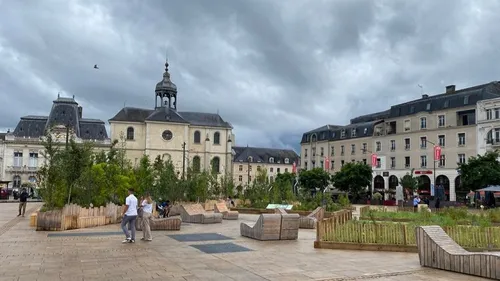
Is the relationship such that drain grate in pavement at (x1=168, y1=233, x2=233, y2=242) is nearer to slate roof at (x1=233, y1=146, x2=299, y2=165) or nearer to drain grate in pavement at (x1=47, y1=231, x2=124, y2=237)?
drain grate in pavement at (x1=47, y1=231, x2=124, y2=237)

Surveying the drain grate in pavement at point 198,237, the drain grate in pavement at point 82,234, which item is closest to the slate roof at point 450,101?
the drain grate in pavement at point 198,237

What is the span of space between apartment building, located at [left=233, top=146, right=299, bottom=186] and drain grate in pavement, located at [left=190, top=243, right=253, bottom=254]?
90220 mm

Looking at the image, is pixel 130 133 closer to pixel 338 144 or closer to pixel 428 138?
pixel 338 144

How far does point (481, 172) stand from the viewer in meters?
42.1

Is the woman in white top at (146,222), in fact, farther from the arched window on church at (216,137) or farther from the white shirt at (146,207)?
the arched window on church at (216,137)

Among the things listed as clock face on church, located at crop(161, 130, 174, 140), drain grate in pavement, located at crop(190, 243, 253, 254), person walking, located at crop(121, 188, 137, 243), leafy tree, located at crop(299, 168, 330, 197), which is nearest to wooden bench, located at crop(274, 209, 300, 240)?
drain grate in pavement, located at crop(190, 243, 253, 254)

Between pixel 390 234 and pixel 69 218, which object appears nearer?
pixel 390 234

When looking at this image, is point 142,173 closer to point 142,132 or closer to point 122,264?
point 122,264

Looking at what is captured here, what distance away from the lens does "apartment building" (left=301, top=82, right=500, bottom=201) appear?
52344mm

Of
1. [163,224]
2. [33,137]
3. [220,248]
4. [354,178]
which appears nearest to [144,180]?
[163,224]

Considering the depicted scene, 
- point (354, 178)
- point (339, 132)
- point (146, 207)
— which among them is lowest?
point (146, 207)

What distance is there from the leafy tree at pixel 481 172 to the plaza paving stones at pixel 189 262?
35.5 meters

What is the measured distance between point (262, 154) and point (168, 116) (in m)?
34.8

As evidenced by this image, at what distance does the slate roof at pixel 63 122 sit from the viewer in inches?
3420
